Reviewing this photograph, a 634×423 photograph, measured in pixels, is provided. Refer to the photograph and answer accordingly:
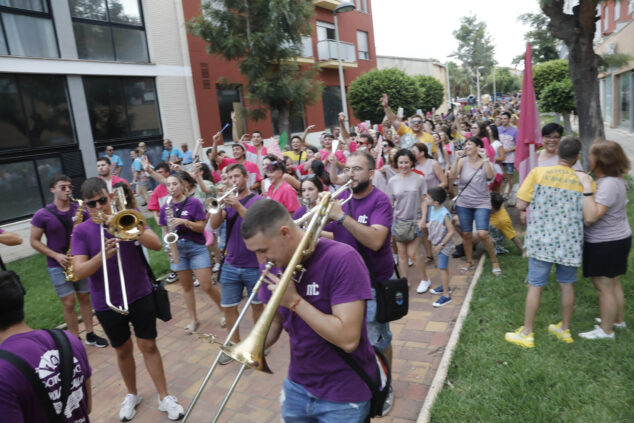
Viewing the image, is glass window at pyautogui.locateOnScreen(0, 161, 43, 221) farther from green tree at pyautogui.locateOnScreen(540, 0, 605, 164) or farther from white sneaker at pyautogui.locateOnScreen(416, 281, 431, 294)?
green tree at pyautogui.locateOnScreen(540, 0, 605, 164)

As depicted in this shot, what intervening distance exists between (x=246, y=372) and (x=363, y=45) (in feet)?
88.3

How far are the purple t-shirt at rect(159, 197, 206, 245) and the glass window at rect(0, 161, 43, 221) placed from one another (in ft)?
29.3

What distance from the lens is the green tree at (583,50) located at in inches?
331

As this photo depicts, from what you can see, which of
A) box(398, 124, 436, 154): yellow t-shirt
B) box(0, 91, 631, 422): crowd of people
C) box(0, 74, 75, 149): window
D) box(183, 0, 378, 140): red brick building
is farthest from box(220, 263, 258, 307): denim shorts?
box(183, 0, 378, 140): red brick building

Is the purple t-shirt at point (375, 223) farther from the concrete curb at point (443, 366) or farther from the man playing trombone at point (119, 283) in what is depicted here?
the man playing trombone at point (119, 283)

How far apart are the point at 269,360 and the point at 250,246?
2976 millimetres

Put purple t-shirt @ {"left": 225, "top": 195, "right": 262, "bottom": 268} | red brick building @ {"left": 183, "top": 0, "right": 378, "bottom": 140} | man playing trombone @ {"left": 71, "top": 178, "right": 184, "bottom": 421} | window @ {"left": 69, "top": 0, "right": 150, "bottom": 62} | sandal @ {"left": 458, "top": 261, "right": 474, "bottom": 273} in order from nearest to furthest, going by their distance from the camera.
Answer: man playing trombone @ {"left": 71, "top": 178, "right": 184, "bottom": 421}, purple t-shirt @ {"left": 225, "top": 195, "right": 262, "bottom": 268}, sandal @ {"left": 458, "top": 261, "right": 474, "bottom": 273}, window @ {"left": 69, "top": 0, "right": 150, "bottom": 62}, red brick building @ {"left": 183, "top": 0, "right": 378, "bottom": 140}

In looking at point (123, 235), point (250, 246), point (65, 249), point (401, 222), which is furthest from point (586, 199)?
point (65, 249)

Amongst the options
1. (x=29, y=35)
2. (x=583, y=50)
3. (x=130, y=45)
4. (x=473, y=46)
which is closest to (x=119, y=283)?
(x=583, y=50)

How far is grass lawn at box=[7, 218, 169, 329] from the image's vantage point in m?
6.12

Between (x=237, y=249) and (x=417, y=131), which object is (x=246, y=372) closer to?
(x=237, y=249)

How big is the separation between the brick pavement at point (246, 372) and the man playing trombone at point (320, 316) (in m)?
1.56

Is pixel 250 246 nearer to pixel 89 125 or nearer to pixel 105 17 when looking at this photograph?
pixel 89 125

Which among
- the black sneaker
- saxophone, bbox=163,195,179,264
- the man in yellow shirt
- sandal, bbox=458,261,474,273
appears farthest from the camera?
the man in yellow shirt
